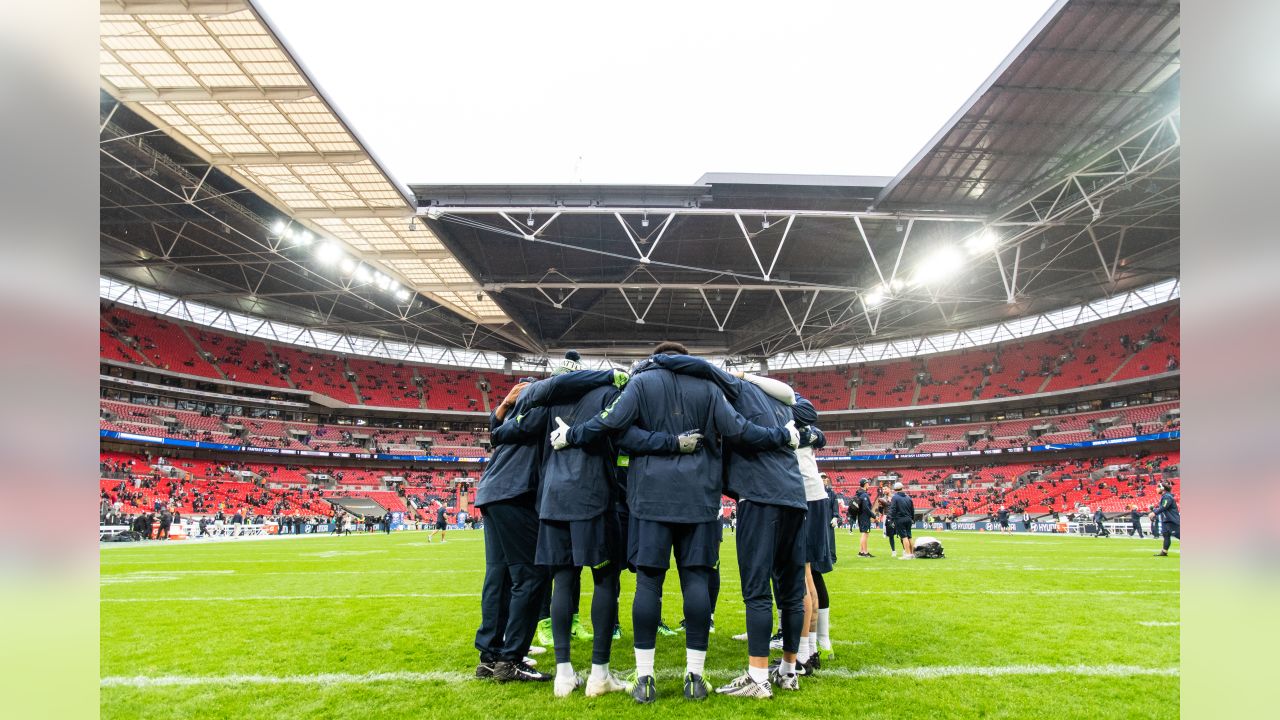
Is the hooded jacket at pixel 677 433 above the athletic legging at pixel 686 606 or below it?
above

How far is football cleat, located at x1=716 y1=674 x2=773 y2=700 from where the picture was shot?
385 cm

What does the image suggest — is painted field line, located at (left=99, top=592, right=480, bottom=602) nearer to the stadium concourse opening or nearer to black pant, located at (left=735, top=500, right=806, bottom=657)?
the stadium concourse opening

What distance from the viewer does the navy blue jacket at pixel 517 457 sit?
14.9 feet

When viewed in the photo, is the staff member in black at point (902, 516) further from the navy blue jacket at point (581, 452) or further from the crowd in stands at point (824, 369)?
the crowd in stands at point (824, 369)

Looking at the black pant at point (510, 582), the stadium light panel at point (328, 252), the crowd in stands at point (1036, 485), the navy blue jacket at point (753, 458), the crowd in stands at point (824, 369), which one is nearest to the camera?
the navy blue jacket at point (753, 458)

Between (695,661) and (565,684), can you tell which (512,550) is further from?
(695,661)

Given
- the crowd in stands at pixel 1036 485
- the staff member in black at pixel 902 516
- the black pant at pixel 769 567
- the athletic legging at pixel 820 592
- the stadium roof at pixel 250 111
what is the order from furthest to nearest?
the crowd in stands at pixel 1036 485, the stadium roof at pixel 250 111, the staff member in black at pixel 902 516, the athletic legging at pixel 820 592, the black pant at pixel 769 567

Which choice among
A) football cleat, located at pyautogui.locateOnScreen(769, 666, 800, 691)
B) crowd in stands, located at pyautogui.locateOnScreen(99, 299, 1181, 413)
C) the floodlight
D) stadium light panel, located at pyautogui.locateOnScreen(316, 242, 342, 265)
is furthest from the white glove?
crowd in stands, located at pyautogui.locateOnScreen(99, 299, 1181, 413)

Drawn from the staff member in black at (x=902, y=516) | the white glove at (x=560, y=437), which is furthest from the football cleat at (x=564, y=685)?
the staff member in black at (x=902, y=516)

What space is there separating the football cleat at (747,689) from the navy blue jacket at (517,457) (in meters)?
1.74

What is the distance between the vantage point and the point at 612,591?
4234mm
